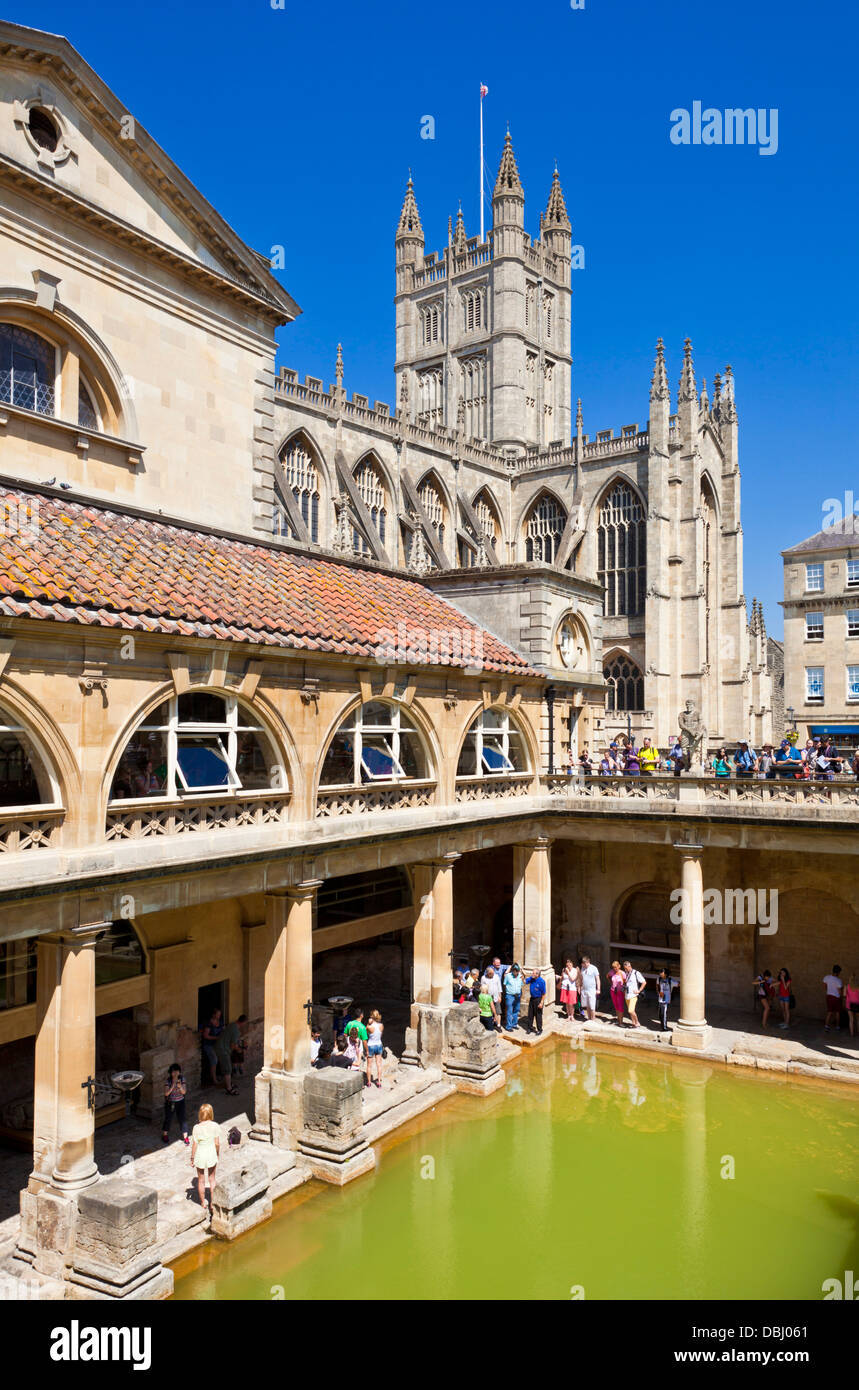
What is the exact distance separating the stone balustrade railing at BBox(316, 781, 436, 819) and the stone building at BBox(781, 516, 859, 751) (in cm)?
3433

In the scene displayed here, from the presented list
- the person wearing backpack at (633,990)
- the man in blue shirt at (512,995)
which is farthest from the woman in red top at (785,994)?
the man in blue shirt at (512,995)

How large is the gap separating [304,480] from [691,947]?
110ft

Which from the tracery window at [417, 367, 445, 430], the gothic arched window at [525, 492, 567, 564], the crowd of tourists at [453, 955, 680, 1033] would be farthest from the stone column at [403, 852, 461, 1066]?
the tracery window at [417, 367, 445, 430]

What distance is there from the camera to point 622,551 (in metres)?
58.8

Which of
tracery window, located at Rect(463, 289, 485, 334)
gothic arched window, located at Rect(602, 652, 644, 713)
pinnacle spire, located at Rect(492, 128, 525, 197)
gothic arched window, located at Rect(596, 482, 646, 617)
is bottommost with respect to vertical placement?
gothic arched window, located at Rect(602, 652, 644, 713)

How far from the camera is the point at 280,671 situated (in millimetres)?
15859

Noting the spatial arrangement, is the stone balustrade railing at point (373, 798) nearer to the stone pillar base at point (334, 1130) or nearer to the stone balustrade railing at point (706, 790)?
the stone pillar base at point (334, 1130)

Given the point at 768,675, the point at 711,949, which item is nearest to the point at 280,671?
the point at 711,949

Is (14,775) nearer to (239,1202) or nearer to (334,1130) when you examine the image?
(239,1202)

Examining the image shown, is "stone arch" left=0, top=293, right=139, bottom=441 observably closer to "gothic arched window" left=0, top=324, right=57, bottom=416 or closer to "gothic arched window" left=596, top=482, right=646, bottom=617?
"gothic arched window" left=0, top=324, right=57, bottom=416

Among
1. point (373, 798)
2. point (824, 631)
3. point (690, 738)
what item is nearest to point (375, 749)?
point (373, 798)

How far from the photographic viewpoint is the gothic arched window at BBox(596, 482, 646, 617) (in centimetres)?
5778

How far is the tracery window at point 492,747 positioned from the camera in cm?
2266

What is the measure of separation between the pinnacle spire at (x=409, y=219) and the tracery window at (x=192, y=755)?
226ft
